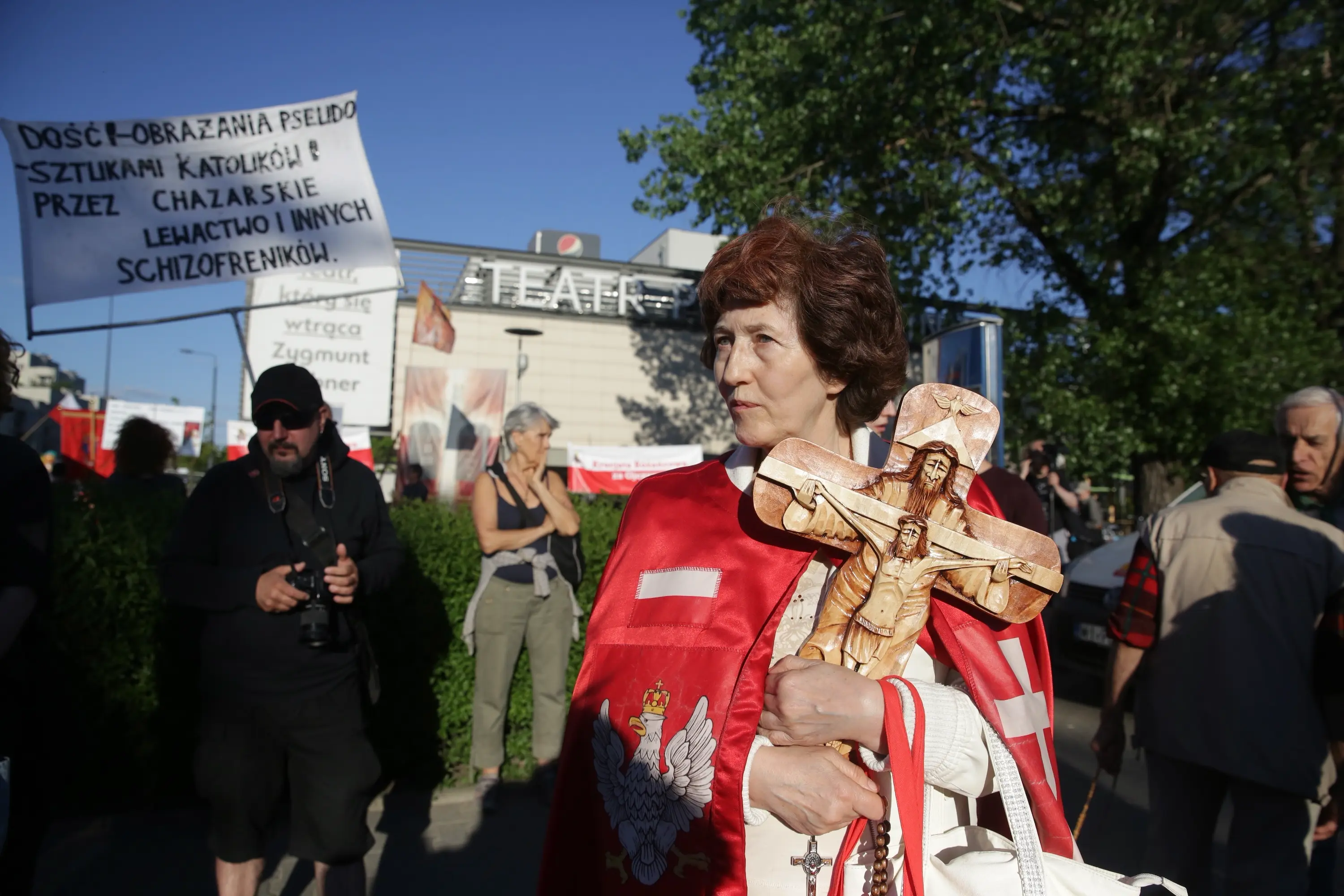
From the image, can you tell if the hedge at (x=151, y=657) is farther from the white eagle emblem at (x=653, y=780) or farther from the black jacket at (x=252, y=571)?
the white eagle emblem at (x=653, y=780)

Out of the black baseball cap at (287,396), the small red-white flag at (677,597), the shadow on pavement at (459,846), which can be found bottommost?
the shadow on pavement at (459,846)

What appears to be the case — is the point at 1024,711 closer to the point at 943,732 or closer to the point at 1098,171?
the point at 943,732

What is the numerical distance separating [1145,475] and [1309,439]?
936 cm

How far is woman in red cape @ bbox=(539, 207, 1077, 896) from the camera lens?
1643 mm

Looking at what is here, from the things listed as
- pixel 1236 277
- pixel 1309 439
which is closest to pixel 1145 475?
pixel 1236 277

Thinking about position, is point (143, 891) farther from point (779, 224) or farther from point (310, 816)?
point (779, 224)

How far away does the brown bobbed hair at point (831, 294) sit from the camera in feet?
6.04

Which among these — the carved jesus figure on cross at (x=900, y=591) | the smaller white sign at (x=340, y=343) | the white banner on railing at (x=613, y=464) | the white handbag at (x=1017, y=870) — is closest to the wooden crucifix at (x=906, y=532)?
the carved jesus figure on cross at (x=900, y=591)

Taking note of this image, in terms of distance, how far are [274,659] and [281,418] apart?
80 cm

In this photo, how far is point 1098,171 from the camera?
40.1 ft

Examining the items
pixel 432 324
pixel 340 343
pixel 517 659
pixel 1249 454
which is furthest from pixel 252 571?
pixel 340 343

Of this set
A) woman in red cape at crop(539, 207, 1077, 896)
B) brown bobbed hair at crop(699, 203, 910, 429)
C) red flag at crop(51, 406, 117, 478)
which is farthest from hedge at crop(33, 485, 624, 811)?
red flag at crop(51, 406, 117, 478)

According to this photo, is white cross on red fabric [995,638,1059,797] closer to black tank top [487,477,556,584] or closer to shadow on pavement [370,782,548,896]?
shadow on pavement [370,782,548,896]

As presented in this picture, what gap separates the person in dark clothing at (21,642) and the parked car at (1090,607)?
22.4 feet
